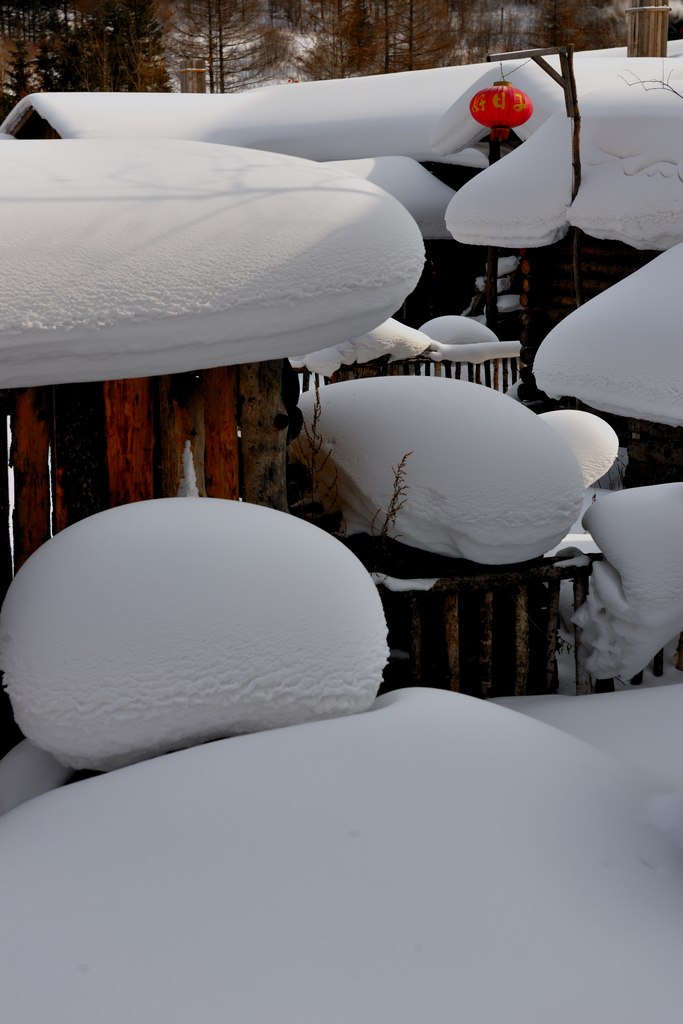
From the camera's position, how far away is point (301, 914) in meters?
1.63

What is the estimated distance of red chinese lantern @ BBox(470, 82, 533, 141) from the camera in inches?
337

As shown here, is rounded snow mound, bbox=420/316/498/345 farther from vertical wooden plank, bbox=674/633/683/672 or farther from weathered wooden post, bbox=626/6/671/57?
vertical wooden plank, bbox=674/633/683/672

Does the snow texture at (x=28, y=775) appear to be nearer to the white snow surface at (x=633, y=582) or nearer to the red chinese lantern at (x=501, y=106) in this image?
the white snow surface at (x=633, y=582)

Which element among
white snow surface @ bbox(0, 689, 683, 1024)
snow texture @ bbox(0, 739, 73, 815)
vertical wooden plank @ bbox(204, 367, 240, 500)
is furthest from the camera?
vertical wooden plank @ bbox(204, 367, 240, 500)

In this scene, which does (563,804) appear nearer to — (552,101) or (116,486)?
(116,486)

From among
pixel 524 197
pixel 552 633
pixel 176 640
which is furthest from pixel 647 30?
pixel 176 640

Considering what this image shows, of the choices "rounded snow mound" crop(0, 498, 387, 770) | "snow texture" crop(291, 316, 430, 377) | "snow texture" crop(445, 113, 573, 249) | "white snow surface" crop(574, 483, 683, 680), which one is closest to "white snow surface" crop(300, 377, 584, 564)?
"white snow surface" crop(574, 483, 683, 680)

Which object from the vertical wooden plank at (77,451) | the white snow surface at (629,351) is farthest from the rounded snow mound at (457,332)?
the vertical wooden plank at (77,451)

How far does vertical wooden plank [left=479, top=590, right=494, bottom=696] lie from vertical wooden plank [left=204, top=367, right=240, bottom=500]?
1.05 meters

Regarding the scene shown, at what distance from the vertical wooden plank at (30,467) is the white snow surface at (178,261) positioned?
0.44m

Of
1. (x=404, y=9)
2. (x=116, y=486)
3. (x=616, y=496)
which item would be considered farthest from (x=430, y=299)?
(x=404, y=9)

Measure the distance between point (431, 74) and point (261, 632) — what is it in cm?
1379

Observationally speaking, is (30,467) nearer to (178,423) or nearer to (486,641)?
(178,423)

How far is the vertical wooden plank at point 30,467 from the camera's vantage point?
276cm
